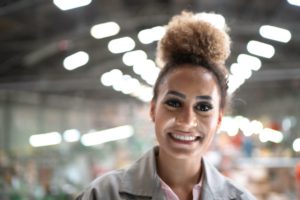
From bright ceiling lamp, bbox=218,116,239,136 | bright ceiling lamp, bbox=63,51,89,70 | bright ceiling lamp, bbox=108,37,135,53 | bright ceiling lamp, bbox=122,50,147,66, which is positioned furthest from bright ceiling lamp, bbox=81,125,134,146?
bright ceiling lamp, bbox=108,37,135,53

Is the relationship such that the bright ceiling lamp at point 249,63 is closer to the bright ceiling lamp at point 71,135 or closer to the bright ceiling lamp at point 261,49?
the bright ceiling lamp at point 261,49

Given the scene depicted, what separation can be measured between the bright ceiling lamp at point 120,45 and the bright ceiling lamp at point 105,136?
3737 millimetres

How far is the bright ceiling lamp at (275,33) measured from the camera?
7.62 meters

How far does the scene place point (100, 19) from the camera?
7.62 metres

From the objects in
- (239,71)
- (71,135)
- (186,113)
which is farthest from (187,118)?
(71,135)

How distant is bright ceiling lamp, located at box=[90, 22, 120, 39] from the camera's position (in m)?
7.71

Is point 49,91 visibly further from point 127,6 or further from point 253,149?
point 127,6

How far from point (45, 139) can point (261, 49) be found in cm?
475

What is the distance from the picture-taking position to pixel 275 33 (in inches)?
305

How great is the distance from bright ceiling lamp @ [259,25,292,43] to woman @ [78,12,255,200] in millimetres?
6612

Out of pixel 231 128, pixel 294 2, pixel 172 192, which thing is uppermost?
pixel 294 2

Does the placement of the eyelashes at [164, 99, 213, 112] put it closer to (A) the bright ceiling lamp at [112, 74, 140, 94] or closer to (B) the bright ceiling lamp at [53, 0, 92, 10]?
(A) the bright ceiling lamp at [112, 74, 140, 94]

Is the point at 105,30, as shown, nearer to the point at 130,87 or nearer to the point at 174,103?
the point at 130,87

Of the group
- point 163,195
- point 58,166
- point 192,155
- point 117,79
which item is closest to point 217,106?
point 192,155
